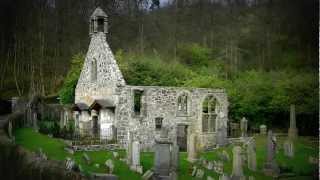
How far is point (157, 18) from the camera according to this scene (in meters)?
13.8

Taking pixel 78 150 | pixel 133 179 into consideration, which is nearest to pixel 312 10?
pixel 133 179

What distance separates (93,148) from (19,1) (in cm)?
847

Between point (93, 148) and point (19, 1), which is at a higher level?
point (19, 1)

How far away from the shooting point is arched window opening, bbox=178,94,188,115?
→ 20.1 meters

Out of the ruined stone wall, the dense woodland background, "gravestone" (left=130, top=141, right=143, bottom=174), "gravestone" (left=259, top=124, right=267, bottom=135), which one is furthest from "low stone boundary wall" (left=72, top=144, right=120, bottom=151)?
"gravestone" (left=259, top=124, right=267, bottom=135)

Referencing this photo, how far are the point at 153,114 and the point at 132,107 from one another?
0.88 meters

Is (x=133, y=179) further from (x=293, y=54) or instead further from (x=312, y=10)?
(x=312, y=10)

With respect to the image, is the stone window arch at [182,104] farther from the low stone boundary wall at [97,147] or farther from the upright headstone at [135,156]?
the upright headstone at [135,156]

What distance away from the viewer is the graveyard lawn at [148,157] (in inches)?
502

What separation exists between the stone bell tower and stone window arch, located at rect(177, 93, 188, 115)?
7.96ft

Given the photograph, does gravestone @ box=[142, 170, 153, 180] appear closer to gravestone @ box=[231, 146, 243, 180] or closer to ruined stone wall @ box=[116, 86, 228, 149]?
gravestone @ box=[231, 146, 243, 180]

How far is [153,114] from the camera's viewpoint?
19219 mm

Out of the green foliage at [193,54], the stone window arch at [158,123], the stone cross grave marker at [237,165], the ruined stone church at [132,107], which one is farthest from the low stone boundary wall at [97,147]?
the stone cross grave marker at [237,165]

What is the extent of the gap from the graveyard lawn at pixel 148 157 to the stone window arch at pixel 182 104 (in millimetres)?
2427
